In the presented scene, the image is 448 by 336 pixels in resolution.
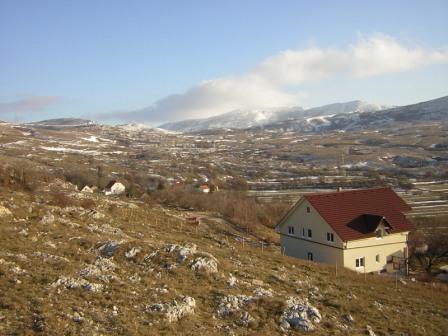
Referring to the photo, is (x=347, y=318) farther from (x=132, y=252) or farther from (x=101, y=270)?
(x=132, y=252)

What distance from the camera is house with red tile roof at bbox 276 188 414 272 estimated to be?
4222 centimetres

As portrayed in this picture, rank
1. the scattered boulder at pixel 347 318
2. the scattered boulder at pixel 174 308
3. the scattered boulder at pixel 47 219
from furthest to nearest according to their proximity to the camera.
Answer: the scattered boulder at pixel 47 219, the scattered boulder at pixel 347 318, the scattered boulder at pixel 174 308

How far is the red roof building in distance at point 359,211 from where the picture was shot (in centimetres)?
4269

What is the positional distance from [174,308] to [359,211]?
3058cm

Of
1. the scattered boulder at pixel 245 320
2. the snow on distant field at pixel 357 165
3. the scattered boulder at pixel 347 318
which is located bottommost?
the snow on distant field at pixel 357 165

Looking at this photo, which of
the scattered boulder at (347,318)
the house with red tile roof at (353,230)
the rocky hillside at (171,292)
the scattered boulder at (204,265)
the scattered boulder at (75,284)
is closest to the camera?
the rocky hillside at (171,292)

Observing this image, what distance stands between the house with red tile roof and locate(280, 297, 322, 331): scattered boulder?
2224 centimetres

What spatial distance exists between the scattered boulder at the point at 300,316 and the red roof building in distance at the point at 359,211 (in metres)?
22.3

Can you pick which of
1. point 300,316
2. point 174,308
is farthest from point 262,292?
point 174,308

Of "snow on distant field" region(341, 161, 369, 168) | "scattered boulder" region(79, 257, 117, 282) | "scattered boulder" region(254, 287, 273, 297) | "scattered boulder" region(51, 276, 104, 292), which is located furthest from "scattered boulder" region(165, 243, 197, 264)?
"snow on distant field" region(341, 161, 369, 168)

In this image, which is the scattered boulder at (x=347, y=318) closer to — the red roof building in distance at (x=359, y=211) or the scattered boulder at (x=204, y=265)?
the scattered boulder at (x=204, y=265)

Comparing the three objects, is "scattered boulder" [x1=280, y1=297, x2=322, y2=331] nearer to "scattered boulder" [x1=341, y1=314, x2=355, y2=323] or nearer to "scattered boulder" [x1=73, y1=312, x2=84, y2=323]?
"scattered boulder" [x1=341, y1=314, x2=355, y2=323]

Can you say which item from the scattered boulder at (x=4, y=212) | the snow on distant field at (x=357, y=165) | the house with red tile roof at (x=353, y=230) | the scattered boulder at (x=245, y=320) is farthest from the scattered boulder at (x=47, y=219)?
the snow on distant field at (x=357, y=165)

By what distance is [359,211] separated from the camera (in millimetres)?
44812
